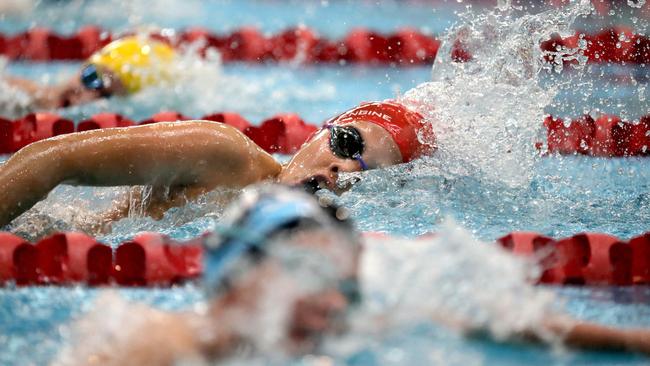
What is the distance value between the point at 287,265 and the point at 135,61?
10.9 ft

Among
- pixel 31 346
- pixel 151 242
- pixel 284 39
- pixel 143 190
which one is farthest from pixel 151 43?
pixel 31 346

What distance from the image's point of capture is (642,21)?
249 inches

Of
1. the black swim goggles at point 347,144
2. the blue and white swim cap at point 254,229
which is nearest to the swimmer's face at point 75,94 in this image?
the black swim goggles at point 347,144

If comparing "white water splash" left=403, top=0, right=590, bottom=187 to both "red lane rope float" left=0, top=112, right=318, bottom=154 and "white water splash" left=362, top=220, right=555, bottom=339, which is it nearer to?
"red lane rope float" left=0, top=112, right=318, bottom=154

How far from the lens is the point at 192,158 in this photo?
108 inches

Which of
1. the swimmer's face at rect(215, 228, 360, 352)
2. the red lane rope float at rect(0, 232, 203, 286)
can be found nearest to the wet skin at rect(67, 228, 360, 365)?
the swimmer's face at rect(215, 228, 360, 352)

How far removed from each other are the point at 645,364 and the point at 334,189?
140 centimetres

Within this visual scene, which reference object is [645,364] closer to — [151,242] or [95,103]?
[151,242]

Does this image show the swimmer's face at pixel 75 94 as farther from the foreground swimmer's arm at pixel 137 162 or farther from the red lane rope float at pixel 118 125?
the foreground swimmer's arm at pixel 137 162

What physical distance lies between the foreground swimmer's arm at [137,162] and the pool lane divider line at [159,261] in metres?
0.16

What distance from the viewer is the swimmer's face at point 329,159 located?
2.94 meters

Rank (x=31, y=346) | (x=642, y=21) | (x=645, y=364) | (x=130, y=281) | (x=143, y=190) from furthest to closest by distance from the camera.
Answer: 1. (x=642, y=21)
2. (x=143, y=190)
3. (x=130, y=281)
4. (x=31, y=346)
5. (x=645, y=364)

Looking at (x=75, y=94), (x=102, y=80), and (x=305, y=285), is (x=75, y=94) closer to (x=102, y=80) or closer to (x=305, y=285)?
(x=102, y=80)

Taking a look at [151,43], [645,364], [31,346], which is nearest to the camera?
[645,364]
